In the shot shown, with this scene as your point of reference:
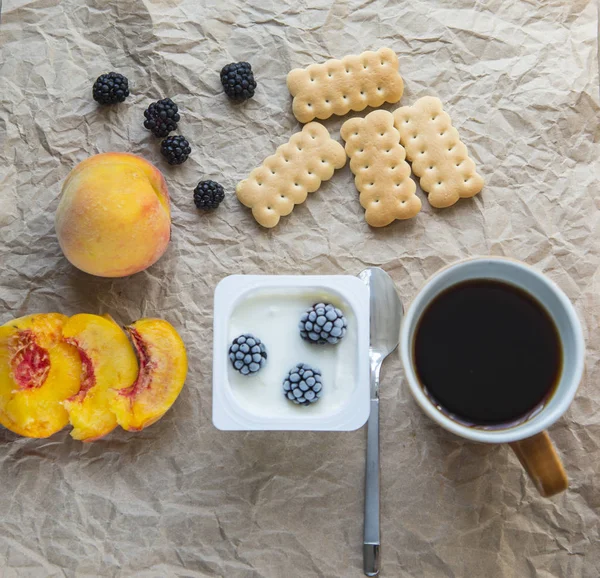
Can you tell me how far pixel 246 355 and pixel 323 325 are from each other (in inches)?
5.3

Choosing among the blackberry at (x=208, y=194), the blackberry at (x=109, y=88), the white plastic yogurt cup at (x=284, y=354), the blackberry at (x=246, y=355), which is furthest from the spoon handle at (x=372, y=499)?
the blackberry at (x=109, y=88)

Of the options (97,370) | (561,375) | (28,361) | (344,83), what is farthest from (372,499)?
(344,83)

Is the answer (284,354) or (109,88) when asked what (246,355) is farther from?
(109,88)

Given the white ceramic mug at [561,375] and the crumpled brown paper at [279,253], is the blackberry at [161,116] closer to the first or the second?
the crumpled brown paper at [279,253]

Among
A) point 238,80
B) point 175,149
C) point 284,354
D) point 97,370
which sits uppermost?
point 238,80

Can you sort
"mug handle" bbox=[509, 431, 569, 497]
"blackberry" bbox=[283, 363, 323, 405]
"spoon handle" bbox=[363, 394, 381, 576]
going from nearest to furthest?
"mug handle" bbox=[509, 431, 569, 497]
"blackberry" bbox=[283, 363, 323, 405]
"spoon handle" bbox=[363, 394, 381, 576]

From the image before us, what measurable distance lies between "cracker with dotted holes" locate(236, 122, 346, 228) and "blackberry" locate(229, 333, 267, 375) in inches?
11.5

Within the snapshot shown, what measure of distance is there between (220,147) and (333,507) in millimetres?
733

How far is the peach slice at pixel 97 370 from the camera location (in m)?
1.12

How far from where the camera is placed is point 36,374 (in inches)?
44.8

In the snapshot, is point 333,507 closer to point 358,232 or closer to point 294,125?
point 358,232

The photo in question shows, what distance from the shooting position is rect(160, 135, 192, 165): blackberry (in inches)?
49.4

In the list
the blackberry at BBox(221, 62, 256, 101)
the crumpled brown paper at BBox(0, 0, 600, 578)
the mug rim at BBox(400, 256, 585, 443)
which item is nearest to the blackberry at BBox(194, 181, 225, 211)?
the crumpled brown paper at BBox(0, 0, 600, 578)

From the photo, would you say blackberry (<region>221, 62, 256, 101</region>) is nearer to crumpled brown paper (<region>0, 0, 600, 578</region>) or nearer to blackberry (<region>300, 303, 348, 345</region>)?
crumpled brown paper (<region>0, 0, 600, 578</region>)
